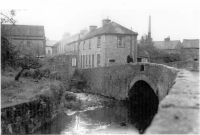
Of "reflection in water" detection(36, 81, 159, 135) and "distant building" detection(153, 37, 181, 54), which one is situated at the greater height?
"distant building" detection(153, 37, 181, 54)

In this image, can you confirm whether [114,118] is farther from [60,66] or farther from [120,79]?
[60,66]

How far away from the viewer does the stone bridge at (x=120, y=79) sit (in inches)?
719

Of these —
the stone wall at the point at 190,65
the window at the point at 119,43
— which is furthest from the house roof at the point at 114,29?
the stone wall at the point at 190,65

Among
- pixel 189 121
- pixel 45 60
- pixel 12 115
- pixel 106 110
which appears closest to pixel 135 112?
pixel 106 110

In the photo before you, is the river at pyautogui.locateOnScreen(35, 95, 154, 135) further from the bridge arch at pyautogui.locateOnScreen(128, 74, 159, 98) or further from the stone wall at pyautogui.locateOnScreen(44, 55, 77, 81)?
the stone wall at pyautogui.locateOnScreen(44, 55, 77, 81)

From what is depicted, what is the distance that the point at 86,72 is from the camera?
29406mm

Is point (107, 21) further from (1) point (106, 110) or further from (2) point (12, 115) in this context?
(2) point (12, 115)

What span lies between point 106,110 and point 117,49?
12512mm

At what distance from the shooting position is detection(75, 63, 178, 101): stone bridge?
60.0ft

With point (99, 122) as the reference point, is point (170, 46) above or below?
above

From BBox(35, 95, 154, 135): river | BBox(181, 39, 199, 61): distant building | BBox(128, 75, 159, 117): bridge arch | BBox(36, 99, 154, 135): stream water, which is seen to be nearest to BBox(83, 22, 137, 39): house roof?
BBox(128, 75, 159, 117): bridge arch

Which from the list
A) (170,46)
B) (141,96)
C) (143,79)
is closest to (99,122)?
(143,79)

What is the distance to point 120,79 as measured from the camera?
77.4 ft

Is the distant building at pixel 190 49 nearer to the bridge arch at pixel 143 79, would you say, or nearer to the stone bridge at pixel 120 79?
the stone bridge at pixel 120 79
